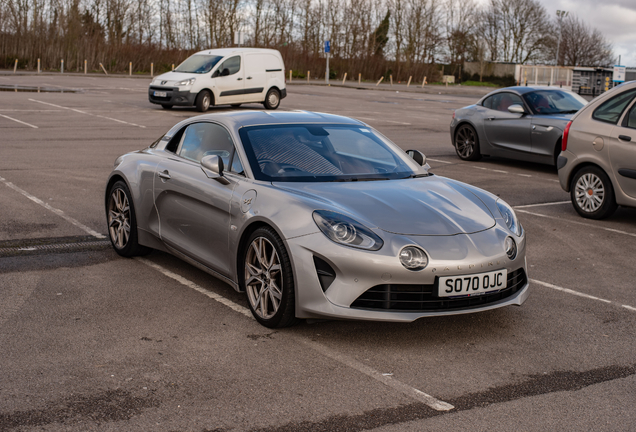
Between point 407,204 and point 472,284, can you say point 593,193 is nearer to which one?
point 407,204

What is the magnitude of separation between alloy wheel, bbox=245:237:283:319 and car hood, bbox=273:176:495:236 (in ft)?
1.47

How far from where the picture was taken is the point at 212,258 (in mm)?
5320

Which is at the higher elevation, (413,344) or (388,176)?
→ (388,176)

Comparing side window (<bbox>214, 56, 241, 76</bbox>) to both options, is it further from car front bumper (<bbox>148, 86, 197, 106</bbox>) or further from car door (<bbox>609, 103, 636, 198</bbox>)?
car door (<bbox>609, 103, 636, 198</bbox>)

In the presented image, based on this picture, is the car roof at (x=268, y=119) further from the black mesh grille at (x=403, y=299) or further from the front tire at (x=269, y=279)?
the black mesh grille at (x=403, y=299)

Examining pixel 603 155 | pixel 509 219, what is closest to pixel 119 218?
pixel 509 219

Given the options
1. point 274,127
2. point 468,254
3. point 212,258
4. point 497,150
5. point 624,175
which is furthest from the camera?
point 497,150

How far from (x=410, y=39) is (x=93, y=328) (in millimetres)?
71810

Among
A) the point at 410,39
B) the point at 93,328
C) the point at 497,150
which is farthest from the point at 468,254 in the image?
the point at 410,39

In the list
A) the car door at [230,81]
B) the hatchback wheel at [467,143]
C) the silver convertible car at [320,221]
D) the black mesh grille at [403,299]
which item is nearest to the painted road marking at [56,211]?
the silver convertible car at [320,221]

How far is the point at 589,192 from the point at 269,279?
5.56 meters

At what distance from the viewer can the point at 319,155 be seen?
5520mm

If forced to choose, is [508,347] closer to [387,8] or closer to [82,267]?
[82,267]

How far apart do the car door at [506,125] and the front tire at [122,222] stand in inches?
338
